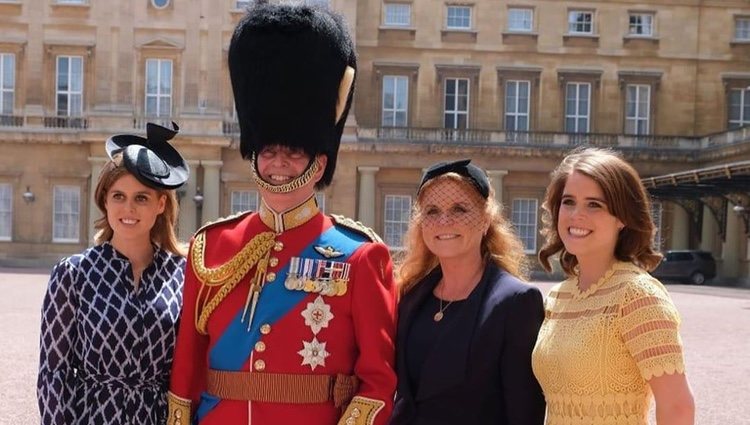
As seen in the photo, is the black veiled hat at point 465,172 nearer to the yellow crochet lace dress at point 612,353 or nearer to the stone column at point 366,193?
the yellow crochet lace dress at point 612,353

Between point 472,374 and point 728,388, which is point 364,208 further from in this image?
point 472,374

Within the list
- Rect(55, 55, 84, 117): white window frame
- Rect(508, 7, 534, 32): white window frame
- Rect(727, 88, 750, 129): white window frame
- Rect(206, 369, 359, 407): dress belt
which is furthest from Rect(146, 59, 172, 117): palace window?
Rect(206, 369, 359, 407): dress belt

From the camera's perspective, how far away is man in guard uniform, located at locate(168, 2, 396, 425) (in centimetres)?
301

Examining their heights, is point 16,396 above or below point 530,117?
below

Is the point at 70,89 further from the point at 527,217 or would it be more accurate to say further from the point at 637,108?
the point at 637,108

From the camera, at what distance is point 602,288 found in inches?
118

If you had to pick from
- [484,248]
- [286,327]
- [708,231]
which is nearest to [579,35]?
[708,231]

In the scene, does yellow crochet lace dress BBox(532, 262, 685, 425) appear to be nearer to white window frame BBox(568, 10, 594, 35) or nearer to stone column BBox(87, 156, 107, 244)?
stone column BBox(87, 156, 107, 244)

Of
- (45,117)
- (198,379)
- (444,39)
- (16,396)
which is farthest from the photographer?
(444,39)

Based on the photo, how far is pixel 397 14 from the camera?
2973 cm

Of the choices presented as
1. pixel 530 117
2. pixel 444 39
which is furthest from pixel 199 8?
pixel 530 117

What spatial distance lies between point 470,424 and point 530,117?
27716 millimetres

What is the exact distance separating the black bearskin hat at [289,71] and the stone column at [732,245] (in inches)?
987

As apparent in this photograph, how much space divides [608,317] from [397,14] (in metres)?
27.8
